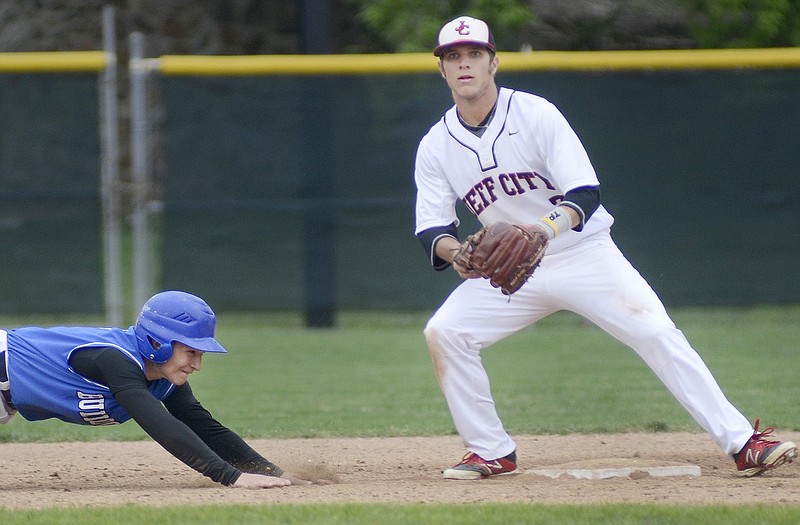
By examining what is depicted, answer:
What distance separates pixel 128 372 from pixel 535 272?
1547 millimetres

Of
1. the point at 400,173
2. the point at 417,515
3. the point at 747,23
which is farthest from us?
the point at 747,23

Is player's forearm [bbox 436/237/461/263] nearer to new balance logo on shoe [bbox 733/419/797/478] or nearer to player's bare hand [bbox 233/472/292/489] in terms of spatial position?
player's bare hand [bbox 233/472/292/489]

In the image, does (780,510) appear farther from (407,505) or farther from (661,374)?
(407,505)

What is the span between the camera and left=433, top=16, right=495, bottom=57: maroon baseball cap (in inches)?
174

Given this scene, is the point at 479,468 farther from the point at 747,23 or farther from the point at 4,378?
the point at 747,23

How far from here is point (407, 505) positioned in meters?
3.80

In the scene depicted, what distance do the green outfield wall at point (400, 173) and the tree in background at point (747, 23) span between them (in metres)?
1.88

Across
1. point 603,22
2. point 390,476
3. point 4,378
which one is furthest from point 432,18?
point 4,378

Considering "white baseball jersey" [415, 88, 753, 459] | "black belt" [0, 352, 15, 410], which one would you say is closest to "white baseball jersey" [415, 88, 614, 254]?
"white baseball jersey" [415, 88, 753, 459]

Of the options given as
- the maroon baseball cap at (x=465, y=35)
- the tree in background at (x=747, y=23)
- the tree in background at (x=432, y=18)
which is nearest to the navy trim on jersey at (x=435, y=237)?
the maroon baseball cap at (x=465, y=35)

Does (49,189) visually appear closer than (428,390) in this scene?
No

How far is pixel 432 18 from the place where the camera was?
1181 centimetres

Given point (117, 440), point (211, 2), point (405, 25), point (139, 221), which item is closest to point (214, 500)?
point (117, 440)

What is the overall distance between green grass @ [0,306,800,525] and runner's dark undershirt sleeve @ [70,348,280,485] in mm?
290
